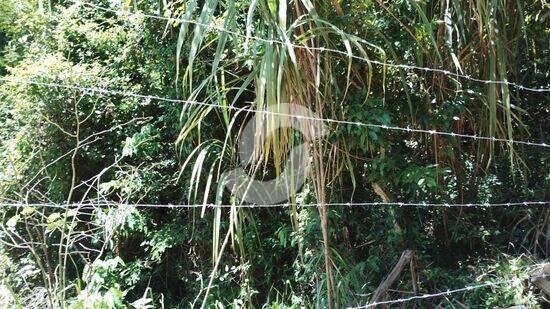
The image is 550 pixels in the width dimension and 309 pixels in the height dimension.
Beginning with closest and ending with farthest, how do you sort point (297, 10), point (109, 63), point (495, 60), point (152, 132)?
1. point (297, 10)
2. point (495, 60)
3. point (152, 132)
4. point (109, 63)

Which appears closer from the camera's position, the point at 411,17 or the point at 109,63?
the point at 411,17

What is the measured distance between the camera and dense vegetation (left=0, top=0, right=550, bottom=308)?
104 inches

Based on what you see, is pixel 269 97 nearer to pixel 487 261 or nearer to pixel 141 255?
pixel 487 261

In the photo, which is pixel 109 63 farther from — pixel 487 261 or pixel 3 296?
pixel 487 261

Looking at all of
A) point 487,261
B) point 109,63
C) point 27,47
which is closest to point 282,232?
point 487,261

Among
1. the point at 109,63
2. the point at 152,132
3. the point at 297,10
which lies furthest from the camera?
the point at 109,63

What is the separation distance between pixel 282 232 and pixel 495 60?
57.9 inches

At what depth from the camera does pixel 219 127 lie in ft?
12.1

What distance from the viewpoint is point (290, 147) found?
2.60 meters

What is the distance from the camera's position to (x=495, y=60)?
2.77 metres

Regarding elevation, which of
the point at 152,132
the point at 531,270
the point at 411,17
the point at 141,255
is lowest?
the point at 141,255

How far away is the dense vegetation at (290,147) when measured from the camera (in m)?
2.63

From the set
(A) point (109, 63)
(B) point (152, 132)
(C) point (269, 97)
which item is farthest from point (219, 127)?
(C) point (269, 97)

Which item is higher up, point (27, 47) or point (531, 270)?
point (27, 47)
